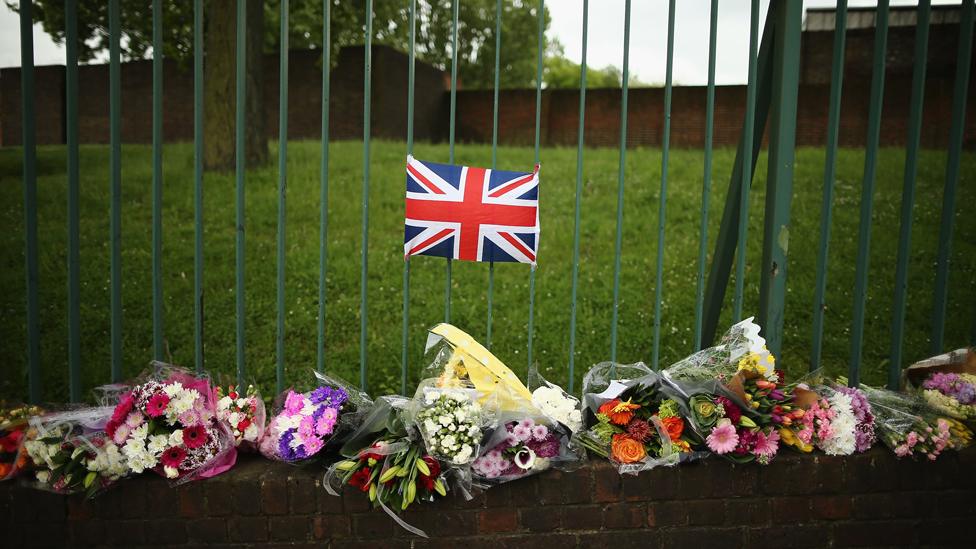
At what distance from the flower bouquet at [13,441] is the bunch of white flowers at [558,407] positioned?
6.13 ft

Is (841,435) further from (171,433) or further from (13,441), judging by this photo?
(13,441)

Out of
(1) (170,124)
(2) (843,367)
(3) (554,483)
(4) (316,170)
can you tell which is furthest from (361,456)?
(1) (170,124)

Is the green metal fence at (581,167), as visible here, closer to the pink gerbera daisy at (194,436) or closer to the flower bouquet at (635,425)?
the flower bouquet at (635,425)

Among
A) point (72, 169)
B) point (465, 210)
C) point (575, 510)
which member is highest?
point (72, 169)

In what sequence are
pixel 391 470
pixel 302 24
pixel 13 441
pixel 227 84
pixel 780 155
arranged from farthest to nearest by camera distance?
pixel 302 24
pixel 227 84
pixel 780 155
pixel 13 441
pixel 391 470

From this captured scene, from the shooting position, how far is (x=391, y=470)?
2.37 metres

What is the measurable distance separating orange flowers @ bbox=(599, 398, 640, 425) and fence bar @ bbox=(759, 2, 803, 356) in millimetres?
731

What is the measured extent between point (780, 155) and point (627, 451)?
1.35 metres

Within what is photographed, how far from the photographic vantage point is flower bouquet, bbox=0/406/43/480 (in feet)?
8.07

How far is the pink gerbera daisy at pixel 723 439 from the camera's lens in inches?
98.2

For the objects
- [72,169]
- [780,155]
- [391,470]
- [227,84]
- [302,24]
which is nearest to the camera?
[391,470]

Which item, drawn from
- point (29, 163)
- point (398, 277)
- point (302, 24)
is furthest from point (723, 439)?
point (302, 24)

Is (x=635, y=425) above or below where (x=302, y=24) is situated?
below

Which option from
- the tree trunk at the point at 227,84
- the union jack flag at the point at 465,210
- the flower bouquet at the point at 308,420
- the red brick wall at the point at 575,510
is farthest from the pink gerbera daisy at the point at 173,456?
the tree trunk at the point at 227,84
